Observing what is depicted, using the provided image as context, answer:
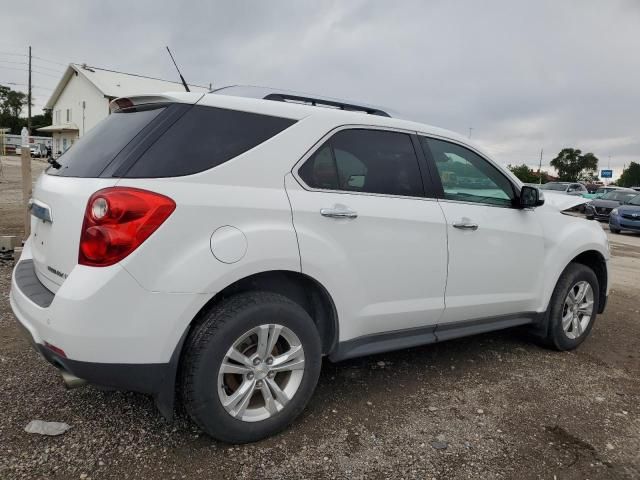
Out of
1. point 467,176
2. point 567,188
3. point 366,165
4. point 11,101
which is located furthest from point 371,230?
point 11,101

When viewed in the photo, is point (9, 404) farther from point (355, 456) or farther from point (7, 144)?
point (7, 144)

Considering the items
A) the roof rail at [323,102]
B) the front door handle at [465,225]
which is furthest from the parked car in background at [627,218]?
the roof rail at [323,102]

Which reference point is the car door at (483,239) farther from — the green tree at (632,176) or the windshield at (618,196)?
the green tree at (632,176)

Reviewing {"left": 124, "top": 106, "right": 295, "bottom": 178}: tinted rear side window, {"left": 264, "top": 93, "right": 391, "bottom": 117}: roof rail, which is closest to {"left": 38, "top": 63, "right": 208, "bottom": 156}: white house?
{"left": 264, "top": 93, "right": 391, "bottom": 117}: roof rail

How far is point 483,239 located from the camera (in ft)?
11.3

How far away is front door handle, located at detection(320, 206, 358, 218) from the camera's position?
105 inches

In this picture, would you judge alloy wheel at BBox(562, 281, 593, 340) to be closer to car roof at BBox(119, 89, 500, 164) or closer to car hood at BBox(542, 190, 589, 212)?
car hood at BBox(542, 190, 589, 212)

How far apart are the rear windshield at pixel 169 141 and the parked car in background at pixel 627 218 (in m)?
17.1

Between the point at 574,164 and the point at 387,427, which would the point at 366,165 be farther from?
the point at 574,164

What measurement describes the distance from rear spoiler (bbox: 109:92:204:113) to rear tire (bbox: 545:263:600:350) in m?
3.22

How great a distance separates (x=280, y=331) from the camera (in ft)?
8.37

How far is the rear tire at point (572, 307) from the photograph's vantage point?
410 centimetres

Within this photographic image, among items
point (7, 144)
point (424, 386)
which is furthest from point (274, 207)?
point (7, 144)

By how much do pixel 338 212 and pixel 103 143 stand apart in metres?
1.29
